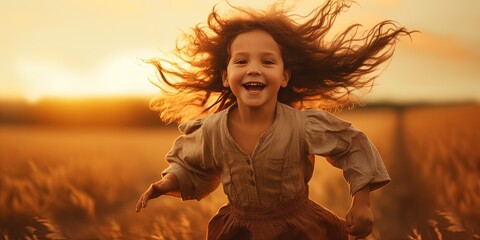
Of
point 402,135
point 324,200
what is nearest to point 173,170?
point 324,200

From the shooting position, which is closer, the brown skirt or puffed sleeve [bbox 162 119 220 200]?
the brown skirt

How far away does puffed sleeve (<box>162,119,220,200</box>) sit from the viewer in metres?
3.20

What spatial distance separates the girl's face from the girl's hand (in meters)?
0.52

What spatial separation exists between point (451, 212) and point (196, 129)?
4.76ft

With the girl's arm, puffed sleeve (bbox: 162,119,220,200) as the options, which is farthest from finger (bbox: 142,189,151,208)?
puffed sleeve (bbox: 162,119,220,200)

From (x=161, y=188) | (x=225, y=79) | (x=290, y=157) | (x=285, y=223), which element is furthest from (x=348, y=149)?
(x=161, y=188)

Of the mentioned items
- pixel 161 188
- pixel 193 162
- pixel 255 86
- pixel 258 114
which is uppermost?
pixel 255 86

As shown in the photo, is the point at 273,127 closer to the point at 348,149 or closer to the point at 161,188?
the point at 348,149

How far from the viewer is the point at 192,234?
4.07m

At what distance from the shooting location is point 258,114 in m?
3.11

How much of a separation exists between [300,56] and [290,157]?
491mm

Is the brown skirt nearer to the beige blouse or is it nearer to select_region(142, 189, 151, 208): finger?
the beige blouse

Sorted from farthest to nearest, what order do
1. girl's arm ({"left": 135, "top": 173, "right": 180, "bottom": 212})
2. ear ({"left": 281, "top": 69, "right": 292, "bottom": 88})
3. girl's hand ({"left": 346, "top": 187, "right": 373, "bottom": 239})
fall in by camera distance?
ear ({"left": 281, "top": 69, "right": 292, "bottom": 88}) < girl's arm ({"left": 135, "top": 173, "right": 180, "bottom": 212}) < girl's hand ({"left": 346, "top": 187, "right": 373, "bottom": 239})

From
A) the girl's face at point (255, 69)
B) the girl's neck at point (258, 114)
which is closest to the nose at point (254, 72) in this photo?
the girl's face at point (255, 69)
